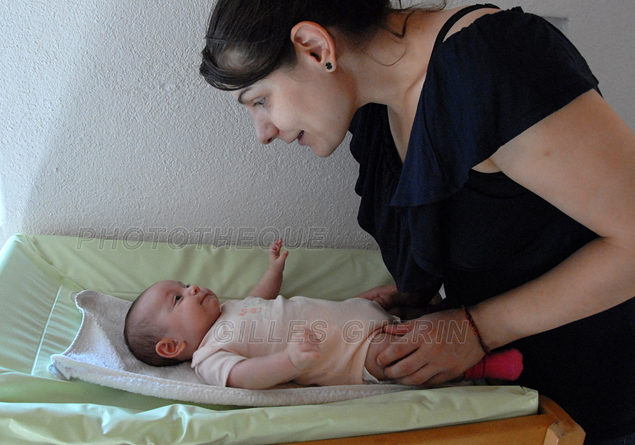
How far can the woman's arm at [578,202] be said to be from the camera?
2.03 feet

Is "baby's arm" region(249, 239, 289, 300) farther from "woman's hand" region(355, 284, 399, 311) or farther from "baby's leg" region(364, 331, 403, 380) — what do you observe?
"baby's leg" region(364, 331, 403, 380)

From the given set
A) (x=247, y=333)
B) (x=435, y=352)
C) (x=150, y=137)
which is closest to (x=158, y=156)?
(x=150, y=137)

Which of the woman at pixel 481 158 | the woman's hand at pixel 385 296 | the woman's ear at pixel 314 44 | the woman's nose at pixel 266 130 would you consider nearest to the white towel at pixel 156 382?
the woman at pixel 481 158

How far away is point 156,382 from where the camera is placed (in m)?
1.00

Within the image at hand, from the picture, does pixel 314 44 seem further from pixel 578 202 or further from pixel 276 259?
pixel 276 259

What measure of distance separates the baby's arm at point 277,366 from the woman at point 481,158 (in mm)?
175

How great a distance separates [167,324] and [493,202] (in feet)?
2.48

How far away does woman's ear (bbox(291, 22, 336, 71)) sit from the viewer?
2.33ft

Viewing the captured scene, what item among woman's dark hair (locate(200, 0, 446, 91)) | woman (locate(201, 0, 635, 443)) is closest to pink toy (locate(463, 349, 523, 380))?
woman (locate(201, 0, 635, 443))

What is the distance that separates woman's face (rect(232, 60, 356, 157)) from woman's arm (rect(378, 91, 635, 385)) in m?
0.26

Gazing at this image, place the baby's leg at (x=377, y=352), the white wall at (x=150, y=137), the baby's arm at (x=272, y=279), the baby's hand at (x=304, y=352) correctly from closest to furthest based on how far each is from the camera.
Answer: the baby's hand at (x=304, y=352)
the baby's leg at (x=377, y=352)
the white wall at (x=150, y=137)
the baby's arm at (x=272, y=279)

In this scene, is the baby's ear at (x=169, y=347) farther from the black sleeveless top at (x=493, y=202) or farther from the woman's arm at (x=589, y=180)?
the woman's arm at (x=589, y=180)

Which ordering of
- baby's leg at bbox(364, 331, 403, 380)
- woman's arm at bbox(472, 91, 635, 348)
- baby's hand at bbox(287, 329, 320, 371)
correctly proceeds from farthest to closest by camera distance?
baby's leg at bbox(364, 331, 403, 380) < baby's hand at bbox(287, 329, 320, 371) < woman's arm at bbox(472, 91, 635, 348)

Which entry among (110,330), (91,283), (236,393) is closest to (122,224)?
(91,283)
